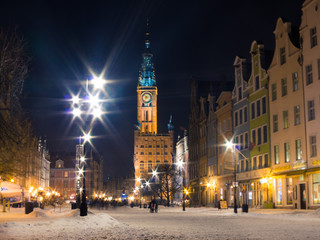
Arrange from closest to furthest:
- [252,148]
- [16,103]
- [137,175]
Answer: [16,103]
[252,148]
[137,175]

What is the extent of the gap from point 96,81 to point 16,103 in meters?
5.76

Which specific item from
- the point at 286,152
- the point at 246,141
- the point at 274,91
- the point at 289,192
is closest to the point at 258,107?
the point at 274,91

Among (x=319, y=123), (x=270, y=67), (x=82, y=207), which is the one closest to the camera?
(x=82, y=207)

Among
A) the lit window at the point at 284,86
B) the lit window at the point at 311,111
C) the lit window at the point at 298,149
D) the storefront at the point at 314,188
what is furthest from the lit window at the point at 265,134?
the storefront at the point at 314,188

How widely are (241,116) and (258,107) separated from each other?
606 cm

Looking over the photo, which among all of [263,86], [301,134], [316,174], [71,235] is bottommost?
[71,235]

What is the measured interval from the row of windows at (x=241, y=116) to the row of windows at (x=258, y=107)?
2.42 meters

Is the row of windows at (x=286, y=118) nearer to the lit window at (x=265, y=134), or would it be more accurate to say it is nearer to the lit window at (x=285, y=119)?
the lit window at (x=285, y=119)

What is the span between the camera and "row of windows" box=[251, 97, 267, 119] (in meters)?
51.0

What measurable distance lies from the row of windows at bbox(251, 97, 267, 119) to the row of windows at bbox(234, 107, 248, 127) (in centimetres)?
242

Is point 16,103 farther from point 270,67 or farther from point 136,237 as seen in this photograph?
point 270,67

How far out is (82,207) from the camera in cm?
2883

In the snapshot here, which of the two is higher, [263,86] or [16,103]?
[263,86]

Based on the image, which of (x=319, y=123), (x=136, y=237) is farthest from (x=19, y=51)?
(x=319, y=123)
